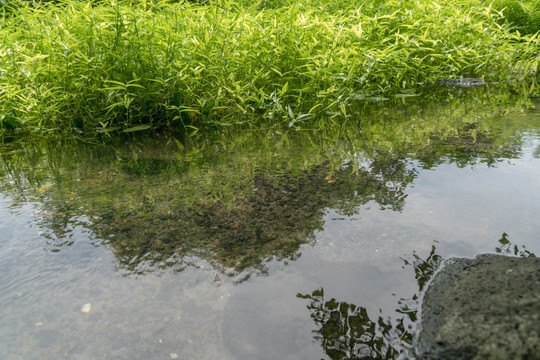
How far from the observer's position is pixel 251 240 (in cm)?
136

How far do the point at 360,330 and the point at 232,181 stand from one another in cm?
105

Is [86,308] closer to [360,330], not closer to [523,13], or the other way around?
[360,330]

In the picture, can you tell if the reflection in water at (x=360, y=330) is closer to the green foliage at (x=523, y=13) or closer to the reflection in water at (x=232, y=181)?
the reflection in water at (x=232, y=181)

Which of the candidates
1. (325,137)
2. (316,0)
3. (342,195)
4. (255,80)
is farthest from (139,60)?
(316,0)

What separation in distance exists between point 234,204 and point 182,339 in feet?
2.38

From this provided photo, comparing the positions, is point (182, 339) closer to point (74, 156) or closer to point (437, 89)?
point (74, 156)

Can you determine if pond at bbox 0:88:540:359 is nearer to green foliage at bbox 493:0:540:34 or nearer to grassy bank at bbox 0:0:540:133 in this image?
grassy bank at bbox 0:0:540:133

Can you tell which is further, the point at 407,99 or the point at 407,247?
the point at 407,99

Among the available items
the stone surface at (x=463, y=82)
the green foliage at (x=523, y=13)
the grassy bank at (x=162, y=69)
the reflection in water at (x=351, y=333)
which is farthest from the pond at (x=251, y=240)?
the green foliage at (x=523, y=13)

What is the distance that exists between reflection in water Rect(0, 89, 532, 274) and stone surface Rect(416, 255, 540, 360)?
0.46 m

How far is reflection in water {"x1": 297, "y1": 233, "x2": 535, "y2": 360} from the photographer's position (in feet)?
2.95

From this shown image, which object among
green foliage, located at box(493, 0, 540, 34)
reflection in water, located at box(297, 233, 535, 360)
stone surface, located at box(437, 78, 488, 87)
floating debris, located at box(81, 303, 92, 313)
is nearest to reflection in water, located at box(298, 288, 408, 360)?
reflection in water, located at box(297, 233, 535, 360)

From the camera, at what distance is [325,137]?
8.57ft

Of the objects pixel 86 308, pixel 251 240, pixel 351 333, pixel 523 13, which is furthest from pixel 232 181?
pixel 523 13
